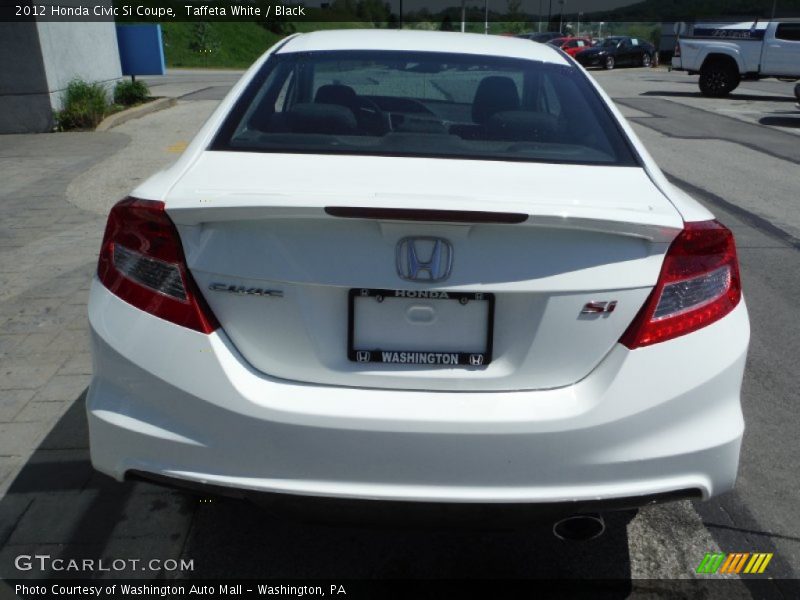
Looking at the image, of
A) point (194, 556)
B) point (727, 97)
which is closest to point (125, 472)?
point (194, 556)

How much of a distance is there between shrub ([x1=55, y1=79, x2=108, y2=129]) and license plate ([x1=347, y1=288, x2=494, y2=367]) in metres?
12.4

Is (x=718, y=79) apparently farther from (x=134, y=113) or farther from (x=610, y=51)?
(x=134, y=113)

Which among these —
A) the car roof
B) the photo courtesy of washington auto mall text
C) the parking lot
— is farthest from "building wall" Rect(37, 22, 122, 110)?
the car roof

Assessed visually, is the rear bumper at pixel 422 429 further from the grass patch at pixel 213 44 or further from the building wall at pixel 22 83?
the grass patch at pixel 213 44

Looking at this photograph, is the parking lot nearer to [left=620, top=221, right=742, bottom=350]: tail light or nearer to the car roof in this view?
[left=620, top=221, right=742, bottom=350]: tail light

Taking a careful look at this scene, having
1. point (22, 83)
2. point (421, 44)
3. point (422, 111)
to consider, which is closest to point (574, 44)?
point (22, 83)

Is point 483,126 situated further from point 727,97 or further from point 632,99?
point 727,97

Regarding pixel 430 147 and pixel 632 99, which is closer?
pixel 430 147

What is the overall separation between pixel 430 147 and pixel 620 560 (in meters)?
1.60

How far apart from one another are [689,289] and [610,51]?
3795 centimetres

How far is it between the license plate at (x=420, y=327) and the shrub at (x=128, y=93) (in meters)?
15.5

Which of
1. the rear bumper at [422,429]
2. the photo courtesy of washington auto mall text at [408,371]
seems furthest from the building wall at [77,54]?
the rear bumper at [422,429]

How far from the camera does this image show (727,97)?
22500mm

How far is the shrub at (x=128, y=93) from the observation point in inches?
632
